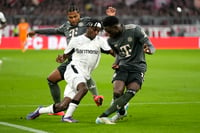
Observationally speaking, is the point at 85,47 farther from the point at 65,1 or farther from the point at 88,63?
the point at 65,1

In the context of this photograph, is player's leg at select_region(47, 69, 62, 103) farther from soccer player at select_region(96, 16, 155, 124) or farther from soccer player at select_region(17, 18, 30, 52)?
soccer player at select_region(17, 18, 30, 52)

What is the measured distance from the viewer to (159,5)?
51.6 metres

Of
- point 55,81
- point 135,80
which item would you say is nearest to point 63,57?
point 55,81

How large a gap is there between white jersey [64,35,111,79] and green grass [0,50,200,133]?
41.6 inches

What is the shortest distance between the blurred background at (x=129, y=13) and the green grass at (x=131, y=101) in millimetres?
17466

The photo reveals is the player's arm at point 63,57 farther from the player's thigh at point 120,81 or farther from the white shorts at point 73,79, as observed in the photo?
the player's thigh at point 120,81

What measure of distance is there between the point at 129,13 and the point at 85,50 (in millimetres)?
37119

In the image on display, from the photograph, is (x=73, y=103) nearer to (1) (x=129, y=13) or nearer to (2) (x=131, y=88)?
(2) (x=131, y=88)

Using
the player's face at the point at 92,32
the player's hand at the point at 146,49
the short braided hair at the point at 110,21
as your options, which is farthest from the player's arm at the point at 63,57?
the player's hand at the point at 146,49

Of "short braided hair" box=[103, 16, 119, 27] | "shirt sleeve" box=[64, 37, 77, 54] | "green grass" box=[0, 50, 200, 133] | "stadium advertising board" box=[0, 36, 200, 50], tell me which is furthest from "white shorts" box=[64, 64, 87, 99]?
"stadium advertising board" box=[0, 36, 200, 50]

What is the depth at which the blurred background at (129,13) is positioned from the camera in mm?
46844

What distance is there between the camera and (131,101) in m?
16.8

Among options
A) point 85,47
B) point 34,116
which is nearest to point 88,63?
point 85,47

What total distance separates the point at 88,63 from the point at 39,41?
1300 inches
